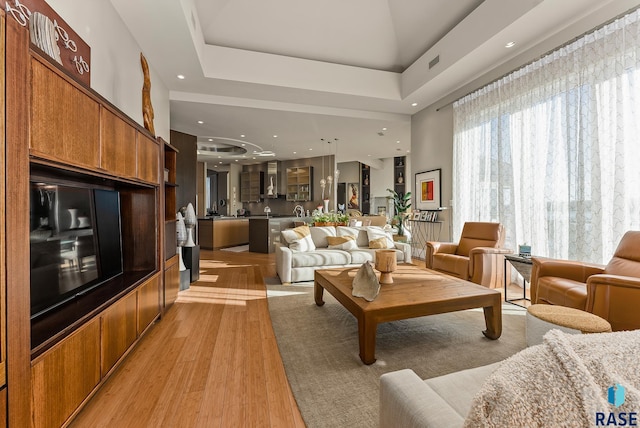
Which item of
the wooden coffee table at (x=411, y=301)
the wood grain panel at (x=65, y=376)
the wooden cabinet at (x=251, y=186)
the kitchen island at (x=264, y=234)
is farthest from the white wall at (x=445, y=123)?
the wooden cabinet at (x=251, y=186)

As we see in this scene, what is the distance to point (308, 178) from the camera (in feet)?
34.0

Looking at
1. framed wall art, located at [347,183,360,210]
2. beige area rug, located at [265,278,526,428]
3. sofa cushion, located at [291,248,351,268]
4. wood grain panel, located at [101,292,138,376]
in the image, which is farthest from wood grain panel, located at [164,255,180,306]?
framed wall art, located at [347,183,360,210]

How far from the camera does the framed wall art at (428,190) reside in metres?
5.54

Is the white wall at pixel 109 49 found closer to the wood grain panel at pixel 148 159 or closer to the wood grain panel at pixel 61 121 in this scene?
the wood grain panel at pixel 148 159

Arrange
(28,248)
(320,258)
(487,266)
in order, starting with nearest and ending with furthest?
(28,248) → (487,266) → (320,258)

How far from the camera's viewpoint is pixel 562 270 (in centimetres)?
268

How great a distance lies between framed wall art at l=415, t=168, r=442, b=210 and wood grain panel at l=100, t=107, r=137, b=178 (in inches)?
198

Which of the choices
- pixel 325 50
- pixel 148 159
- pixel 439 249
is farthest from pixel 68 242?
pixel 325 50

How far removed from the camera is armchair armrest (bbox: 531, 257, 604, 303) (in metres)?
2.57

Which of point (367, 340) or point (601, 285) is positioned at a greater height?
point (601, 285)

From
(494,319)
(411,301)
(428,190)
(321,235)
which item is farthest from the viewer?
(428,190)

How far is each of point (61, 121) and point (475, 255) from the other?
157 inches

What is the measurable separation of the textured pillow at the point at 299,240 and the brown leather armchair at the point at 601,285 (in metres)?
2.84

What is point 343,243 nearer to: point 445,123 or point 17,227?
point 445,123
